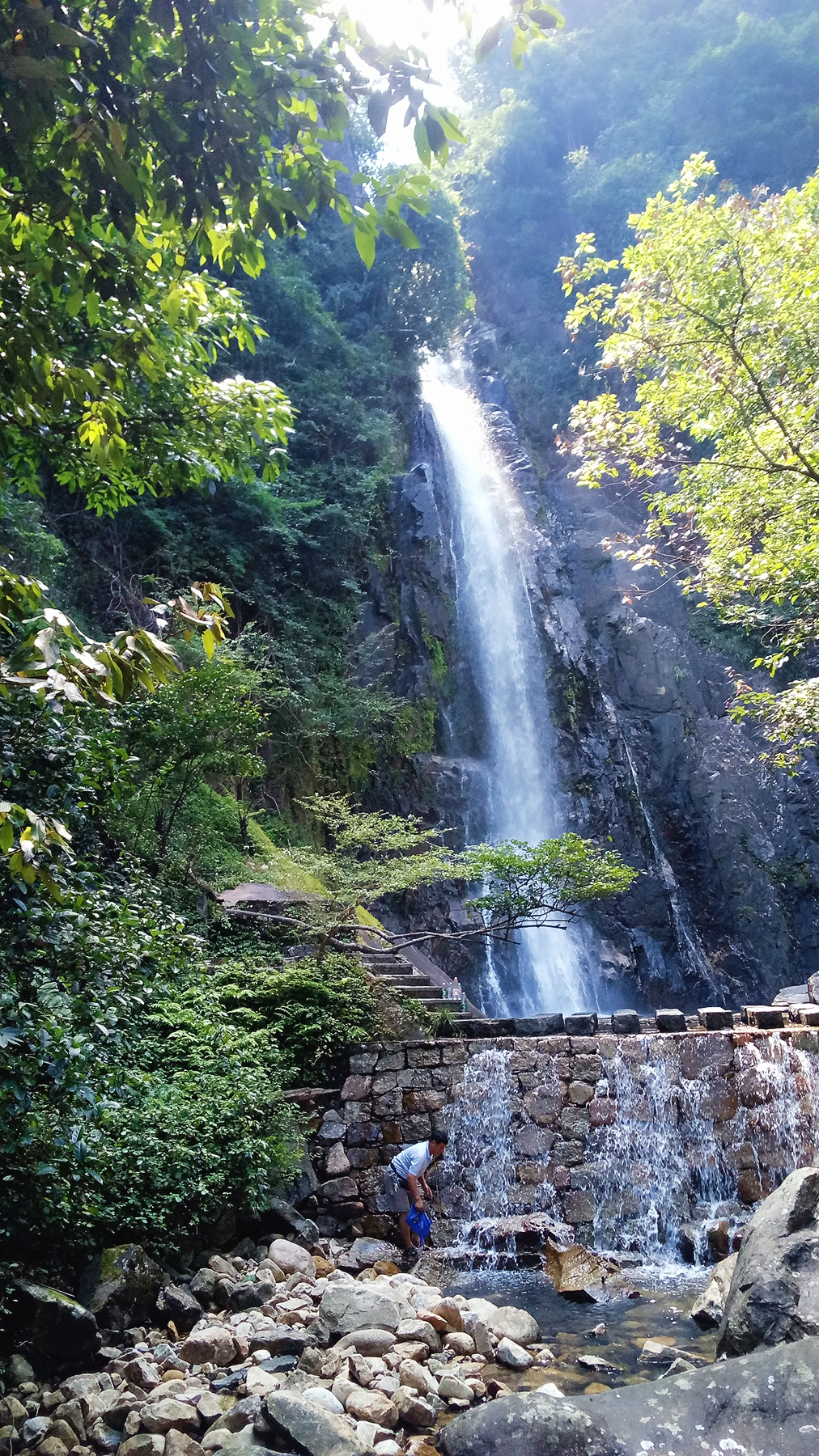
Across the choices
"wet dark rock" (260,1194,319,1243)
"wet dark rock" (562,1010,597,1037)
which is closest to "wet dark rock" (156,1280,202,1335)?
"wet dark rock" (260,1194,319,1243)

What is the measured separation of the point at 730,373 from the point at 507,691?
29.3 feet

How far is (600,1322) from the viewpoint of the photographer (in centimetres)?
495

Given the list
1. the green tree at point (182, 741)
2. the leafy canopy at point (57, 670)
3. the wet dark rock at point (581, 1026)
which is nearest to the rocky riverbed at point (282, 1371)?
the leafy canopy at point (57, 670)

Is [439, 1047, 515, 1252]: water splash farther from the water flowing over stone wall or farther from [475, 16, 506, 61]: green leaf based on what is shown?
[475, 16, 506, 61]: green leaf

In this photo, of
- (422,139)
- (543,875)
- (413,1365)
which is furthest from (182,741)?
(422,139)

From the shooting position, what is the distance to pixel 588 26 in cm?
2572

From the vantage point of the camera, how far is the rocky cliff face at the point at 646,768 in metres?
14.3

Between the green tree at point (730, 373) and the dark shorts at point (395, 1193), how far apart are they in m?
5.33

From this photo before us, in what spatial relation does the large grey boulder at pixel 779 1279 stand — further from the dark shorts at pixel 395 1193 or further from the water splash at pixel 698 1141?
the dark shorts at pixel 395 1193

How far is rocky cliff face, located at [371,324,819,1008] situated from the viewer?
47.1 ft

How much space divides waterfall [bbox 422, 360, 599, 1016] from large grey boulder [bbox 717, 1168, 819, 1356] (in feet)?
28.5

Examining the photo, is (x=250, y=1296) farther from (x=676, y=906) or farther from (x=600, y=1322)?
(x=676, y=906)

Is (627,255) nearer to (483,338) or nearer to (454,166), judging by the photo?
(483,338)

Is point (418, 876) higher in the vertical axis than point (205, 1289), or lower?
higher
